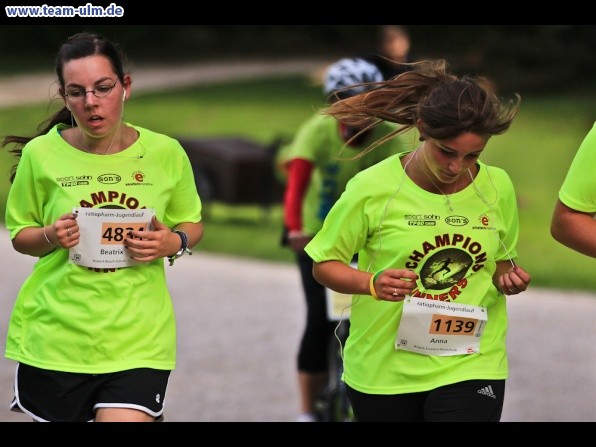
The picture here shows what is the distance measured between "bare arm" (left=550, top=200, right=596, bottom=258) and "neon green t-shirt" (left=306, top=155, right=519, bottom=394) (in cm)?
16

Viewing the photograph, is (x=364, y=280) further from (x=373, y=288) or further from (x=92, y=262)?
(x=92, y=262)

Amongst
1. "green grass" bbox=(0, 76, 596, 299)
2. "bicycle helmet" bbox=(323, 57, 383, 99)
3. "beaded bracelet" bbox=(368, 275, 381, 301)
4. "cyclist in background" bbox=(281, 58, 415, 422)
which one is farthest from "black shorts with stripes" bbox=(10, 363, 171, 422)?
"green grass" bbox=(0, 76, 596, 299)

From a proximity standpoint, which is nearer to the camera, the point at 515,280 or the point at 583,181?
the point at 515,280

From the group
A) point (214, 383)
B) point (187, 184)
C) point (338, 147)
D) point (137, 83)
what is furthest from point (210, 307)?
point (137, 83)

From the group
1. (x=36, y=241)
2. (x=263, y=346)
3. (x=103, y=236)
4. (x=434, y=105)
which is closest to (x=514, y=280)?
(x=434, y=105)

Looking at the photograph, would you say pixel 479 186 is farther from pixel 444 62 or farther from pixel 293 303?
pixel 293 303

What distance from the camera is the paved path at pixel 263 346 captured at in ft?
25.5

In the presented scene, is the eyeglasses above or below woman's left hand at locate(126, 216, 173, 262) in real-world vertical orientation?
above

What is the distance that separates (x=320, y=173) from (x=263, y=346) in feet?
9.60

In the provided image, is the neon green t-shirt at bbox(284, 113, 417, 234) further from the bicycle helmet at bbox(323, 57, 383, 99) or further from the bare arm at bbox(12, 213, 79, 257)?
the bare arm at bbox(12, 213, 79, 257)

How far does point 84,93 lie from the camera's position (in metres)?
4.59

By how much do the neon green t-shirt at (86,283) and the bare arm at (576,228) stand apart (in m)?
1.41

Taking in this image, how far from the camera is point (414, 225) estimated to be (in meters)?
4.47

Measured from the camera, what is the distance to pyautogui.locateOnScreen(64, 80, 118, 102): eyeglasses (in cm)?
459
